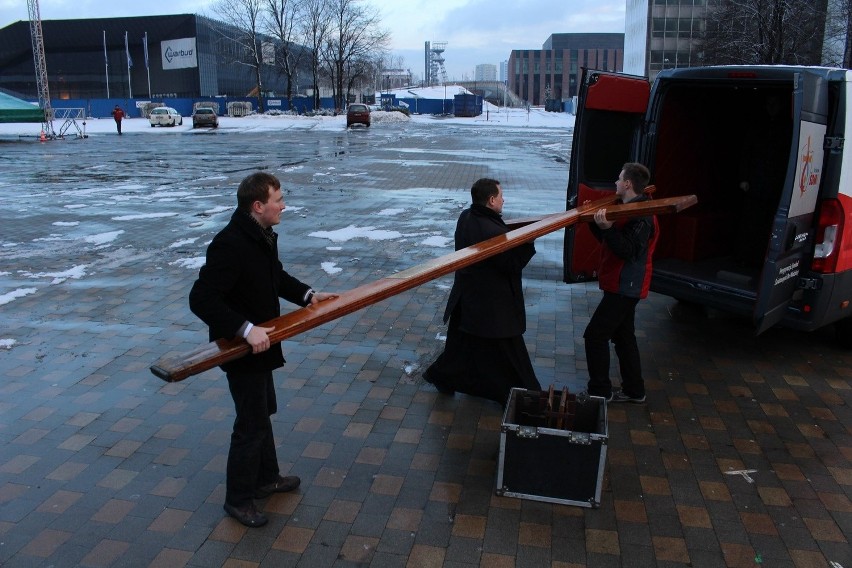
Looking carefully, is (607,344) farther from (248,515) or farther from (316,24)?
(316,24)

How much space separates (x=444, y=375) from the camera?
522cm

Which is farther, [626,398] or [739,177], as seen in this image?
[739,177]

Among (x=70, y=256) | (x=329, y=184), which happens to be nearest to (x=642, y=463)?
(x=70, y=256)

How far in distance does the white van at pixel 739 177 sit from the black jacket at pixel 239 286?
3.57 m

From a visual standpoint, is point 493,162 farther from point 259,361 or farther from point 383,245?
point 259,361

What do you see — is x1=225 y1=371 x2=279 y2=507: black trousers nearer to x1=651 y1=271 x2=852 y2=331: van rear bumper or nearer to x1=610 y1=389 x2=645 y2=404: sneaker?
x1=610 y1=389 x2=645 y2=404: sneaker

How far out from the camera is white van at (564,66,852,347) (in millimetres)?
5145

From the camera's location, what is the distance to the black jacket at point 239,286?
324 centimetres

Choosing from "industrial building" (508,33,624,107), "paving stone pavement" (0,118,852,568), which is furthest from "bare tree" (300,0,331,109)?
"industrial building" (508,33,624,107)

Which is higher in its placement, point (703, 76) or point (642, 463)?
point (703, 76)

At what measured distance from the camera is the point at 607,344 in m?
4.99

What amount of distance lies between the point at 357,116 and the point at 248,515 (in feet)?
161

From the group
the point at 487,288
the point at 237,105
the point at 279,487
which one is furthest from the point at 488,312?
the point at 237,105

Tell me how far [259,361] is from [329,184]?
48.1 feet
